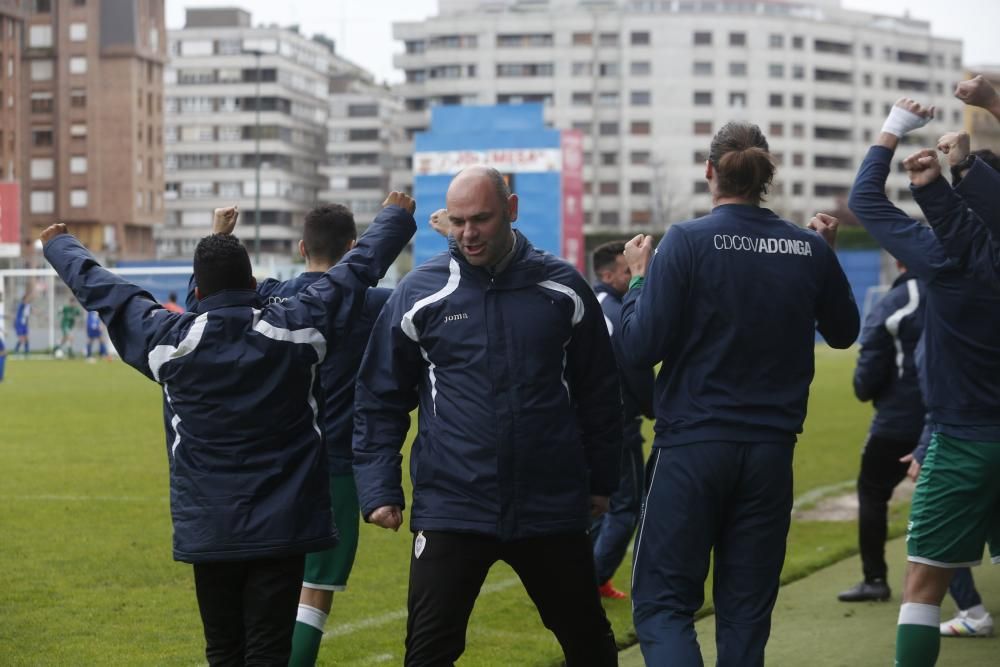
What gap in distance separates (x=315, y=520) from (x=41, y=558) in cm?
628

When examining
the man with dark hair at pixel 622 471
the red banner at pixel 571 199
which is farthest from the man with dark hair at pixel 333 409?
the red banner at pixel 571 199

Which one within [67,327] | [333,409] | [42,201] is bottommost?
[67,327]

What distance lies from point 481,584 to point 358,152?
15297cm

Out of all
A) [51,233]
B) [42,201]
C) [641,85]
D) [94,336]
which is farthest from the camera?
[641,85]

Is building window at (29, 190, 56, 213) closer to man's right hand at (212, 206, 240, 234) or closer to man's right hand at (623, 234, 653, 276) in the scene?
man's right hand at (212, 206, 240, 234)

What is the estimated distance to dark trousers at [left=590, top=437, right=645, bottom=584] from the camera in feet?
28.8

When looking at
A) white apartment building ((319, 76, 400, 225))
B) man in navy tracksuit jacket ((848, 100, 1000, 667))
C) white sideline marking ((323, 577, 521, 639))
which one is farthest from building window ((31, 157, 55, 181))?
man in navy tracksuit jacket ((848, 100, 1000, 667))

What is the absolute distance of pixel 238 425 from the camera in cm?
517

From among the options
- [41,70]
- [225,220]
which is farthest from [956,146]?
[41,70]

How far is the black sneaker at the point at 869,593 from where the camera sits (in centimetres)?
907

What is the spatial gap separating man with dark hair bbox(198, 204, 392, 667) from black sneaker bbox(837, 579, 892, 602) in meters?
3.79

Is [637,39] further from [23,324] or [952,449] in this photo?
[952,449]

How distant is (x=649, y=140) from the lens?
131 m

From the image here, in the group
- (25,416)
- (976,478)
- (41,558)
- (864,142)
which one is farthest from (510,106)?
(864,142)
